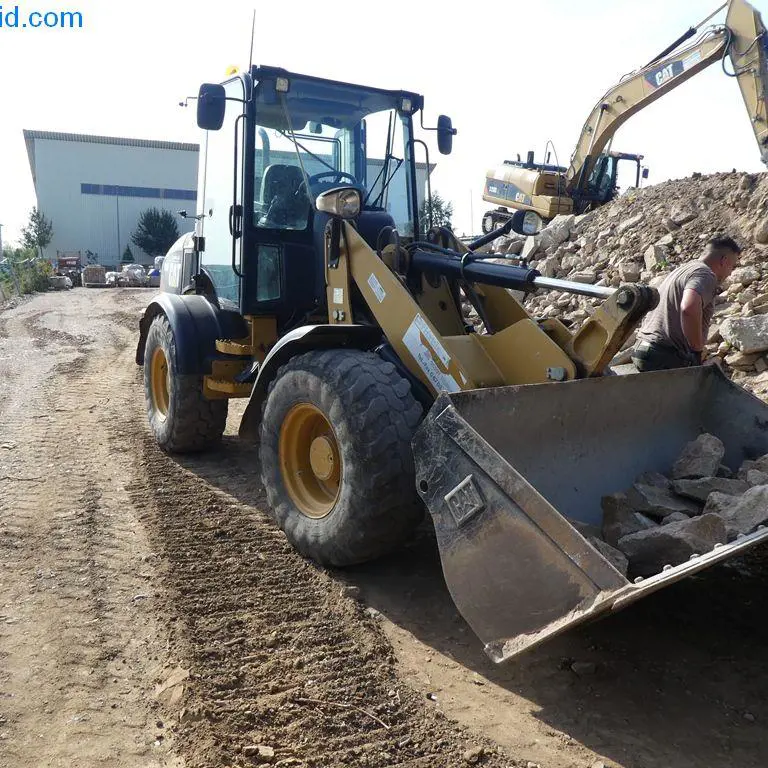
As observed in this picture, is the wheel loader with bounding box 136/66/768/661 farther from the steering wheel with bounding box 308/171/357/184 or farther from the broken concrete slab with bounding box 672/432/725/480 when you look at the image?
the broken concrete slab with bounding box 672/432/725/480

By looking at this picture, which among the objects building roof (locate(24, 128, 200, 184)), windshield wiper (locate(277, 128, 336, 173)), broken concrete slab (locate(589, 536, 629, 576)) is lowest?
broken concrete slab (locate(589, 536, 629, 576))

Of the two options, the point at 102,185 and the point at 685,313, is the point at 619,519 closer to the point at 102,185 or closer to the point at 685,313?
the point at 685,313

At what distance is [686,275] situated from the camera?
4.95m

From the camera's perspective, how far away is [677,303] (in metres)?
5.04

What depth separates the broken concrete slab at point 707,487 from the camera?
3594 mm

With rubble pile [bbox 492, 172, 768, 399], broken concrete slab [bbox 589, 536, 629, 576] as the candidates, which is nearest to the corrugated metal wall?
rubble pile [bbox 492, 172, 768, 399]

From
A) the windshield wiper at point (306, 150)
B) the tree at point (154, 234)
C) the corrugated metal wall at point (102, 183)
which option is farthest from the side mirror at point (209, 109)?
the corrugated metal wall at point (102, 183)

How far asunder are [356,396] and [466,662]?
1293 millimetres

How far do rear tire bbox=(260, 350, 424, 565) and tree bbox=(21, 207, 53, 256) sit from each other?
4352 centimetres

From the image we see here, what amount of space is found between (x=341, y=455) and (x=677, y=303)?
8.88 ft

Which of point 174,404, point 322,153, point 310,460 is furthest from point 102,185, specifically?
point 310,460

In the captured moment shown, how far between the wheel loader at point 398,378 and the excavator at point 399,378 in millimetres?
10

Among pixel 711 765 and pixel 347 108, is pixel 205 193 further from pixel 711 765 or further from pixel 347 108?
pixel 711 765

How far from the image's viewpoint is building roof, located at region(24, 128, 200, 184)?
44844mm
